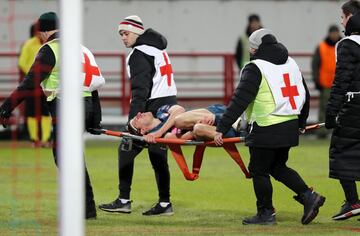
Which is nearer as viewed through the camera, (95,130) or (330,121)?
(330,121)

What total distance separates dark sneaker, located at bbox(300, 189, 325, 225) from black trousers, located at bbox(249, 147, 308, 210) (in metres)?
0.09

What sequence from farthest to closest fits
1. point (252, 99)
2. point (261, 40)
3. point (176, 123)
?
point (176, 123) < point (261, 40) < point (252, 99)

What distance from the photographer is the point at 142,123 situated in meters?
12.2

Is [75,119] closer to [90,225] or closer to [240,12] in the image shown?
[90,225]

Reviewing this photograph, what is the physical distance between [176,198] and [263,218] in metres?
2.65

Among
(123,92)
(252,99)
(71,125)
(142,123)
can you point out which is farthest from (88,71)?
(123,92)

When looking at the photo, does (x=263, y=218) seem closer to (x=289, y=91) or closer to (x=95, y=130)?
(x=289, y=91)

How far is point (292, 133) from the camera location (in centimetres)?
1141

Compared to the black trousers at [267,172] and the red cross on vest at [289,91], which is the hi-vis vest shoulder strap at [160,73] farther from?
the red cross on vest at [289,91]

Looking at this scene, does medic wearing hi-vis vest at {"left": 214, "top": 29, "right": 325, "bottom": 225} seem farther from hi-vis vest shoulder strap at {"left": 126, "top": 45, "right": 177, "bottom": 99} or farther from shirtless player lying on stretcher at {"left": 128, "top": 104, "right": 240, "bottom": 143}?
hi-vis vest shoulder strap at {"left": 126, "top": 45, "right": 177, "bottom": 99}

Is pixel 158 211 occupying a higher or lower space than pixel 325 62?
lower

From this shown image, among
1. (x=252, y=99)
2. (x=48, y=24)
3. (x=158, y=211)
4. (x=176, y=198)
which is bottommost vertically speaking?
(x=176, y=198)

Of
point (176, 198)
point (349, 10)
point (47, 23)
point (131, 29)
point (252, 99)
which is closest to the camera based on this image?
point (252, 99)

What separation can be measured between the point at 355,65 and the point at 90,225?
2890 mm
